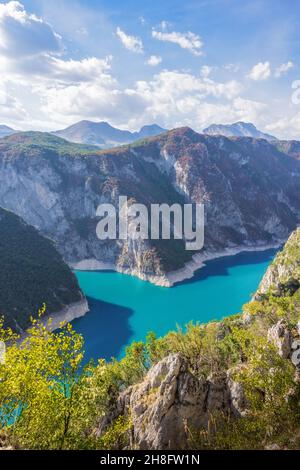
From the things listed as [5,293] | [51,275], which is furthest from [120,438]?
[51,275]

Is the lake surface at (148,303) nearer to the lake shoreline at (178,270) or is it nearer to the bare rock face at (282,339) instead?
the lake shoreline at (178,270)

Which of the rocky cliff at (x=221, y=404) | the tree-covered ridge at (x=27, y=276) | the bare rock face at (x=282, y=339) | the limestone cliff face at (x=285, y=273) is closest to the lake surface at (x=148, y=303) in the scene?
the tree-covered ridge at (x=27, y=276)

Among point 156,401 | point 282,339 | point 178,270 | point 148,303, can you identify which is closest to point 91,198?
point 178,270

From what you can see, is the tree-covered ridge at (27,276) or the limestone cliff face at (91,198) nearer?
the tree-covered ridge at (27,276)

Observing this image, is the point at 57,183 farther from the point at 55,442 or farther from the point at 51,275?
the point at 55,442

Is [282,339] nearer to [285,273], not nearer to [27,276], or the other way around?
[285,273]
